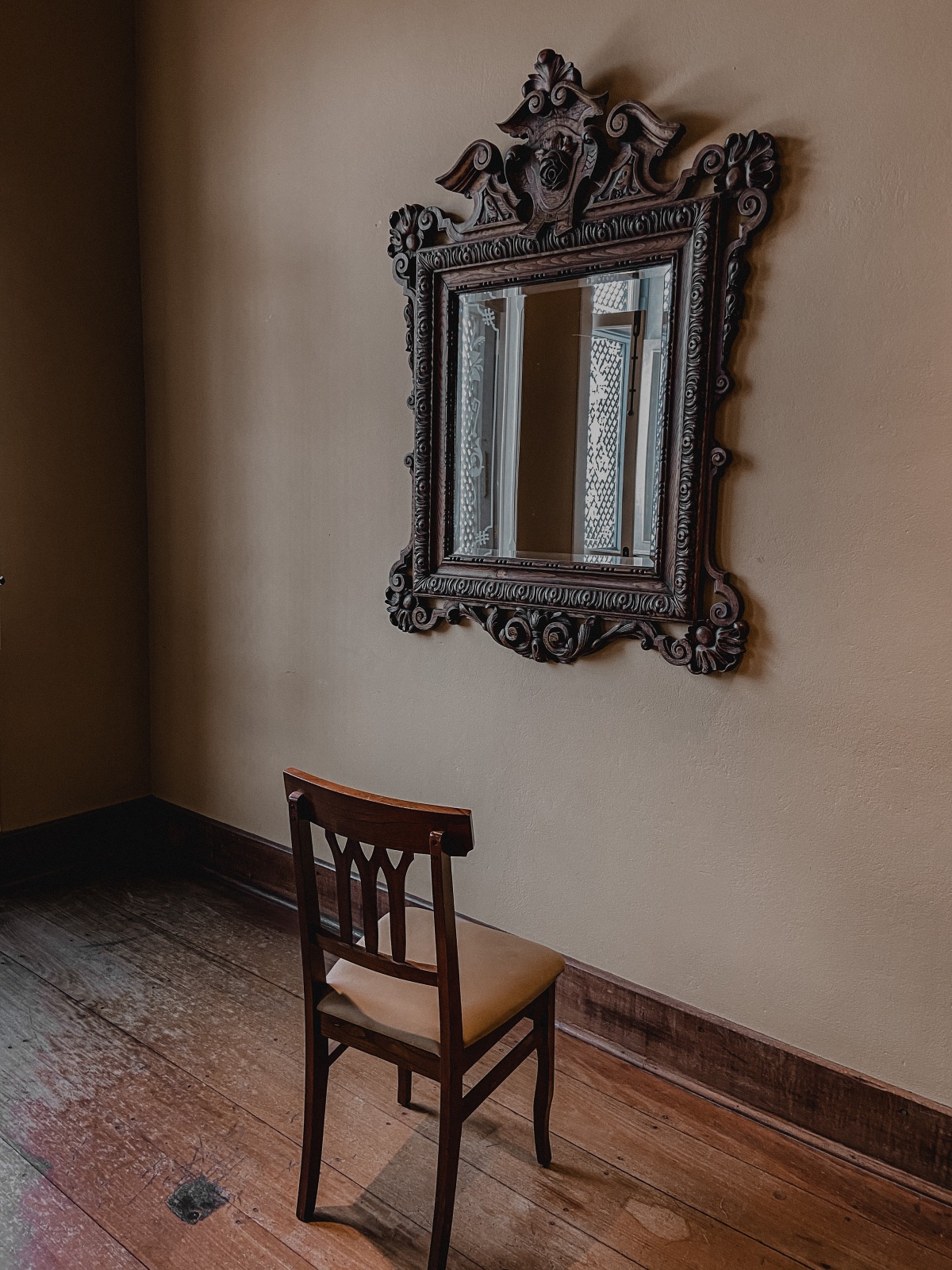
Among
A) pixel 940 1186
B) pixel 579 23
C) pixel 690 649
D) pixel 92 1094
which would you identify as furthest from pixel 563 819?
pixel 579 23

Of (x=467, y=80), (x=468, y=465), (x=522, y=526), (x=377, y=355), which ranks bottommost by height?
(x=522, y=526)

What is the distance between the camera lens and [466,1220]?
1765 millimetres

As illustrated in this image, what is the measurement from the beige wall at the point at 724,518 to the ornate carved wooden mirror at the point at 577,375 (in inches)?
3.2

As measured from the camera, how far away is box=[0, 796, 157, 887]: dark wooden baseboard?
320 cm

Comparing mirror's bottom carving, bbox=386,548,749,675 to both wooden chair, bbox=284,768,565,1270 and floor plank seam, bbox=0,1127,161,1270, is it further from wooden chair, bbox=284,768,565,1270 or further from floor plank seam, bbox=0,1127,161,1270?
floor plank seam, bbox=0,1127,161,1270

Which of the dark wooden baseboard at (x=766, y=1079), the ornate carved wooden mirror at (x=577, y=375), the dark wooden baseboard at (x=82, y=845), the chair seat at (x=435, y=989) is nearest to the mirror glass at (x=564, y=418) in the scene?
the ornate carved wooden mirror at (x=577, y=375)

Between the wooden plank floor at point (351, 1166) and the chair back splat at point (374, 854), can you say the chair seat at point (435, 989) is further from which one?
the wooden plank floor at point (351, 1166)

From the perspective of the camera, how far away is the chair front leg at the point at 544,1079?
187cm

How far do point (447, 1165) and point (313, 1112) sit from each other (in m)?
0.30

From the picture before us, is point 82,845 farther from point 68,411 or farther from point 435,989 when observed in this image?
point 435,989

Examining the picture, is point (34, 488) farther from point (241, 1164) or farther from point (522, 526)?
Result: point (241, 1164)

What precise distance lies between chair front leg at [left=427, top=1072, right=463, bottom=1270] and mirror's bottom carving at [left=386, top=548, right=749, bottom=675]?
1.02m

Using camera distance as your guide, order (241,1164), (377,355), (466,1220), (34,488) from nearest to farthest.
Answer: (466,1220), (241,1164), (377,355), (34,488)

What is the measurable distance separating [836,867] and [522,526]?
1.09 m
